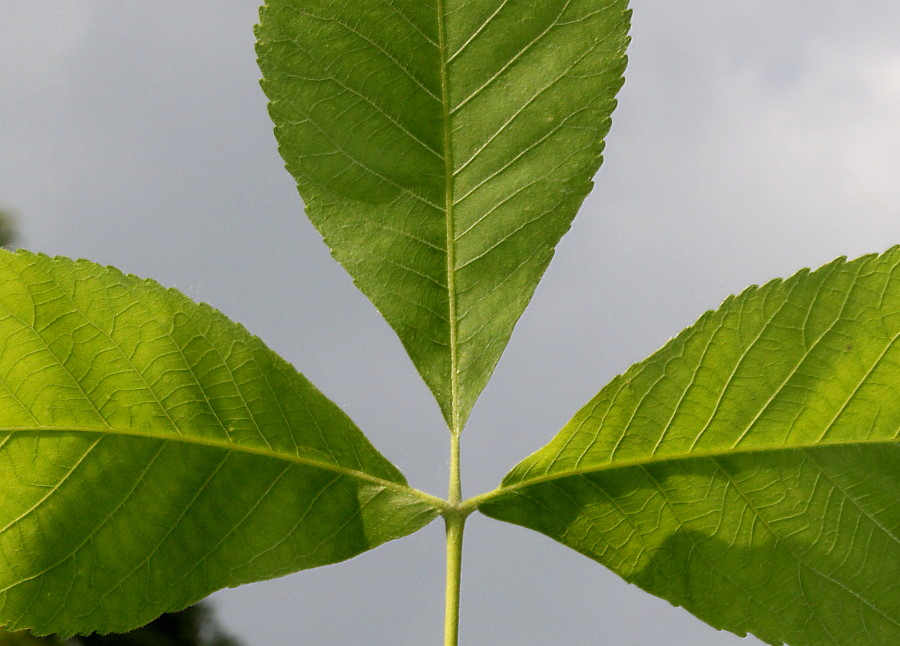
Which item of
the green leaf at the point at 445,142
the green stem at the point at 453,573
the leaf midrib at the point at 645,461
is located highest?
the green leaf at the point at 445,142

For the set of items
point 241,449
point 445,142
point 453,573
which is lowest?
point 453,573

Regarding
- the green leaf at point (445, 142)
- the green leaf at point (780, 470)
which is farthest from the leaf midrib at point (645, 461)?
the green leaf at point (445, 142)

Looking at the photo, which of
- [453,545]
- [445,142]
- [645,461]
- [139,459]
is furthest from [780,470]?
[139,459]

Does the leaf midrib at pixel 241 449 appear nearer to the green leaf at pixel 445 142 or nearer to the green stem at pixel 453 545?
the green stem at pixel 453 545

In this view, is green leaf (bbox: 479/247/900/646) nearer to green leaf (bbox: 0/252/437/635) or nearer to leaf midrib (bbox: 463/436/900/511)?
leaf midrib (bbox: 463/436/900/511)

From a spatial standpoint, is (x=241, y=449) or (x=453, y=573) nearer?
(x=453, y=573)

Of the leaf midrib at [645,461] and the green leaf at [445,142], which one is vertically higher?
the green leaf at [445,142]

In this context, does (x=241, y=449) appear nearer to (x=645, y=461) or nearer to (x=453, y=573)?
(x=453, y=573)
